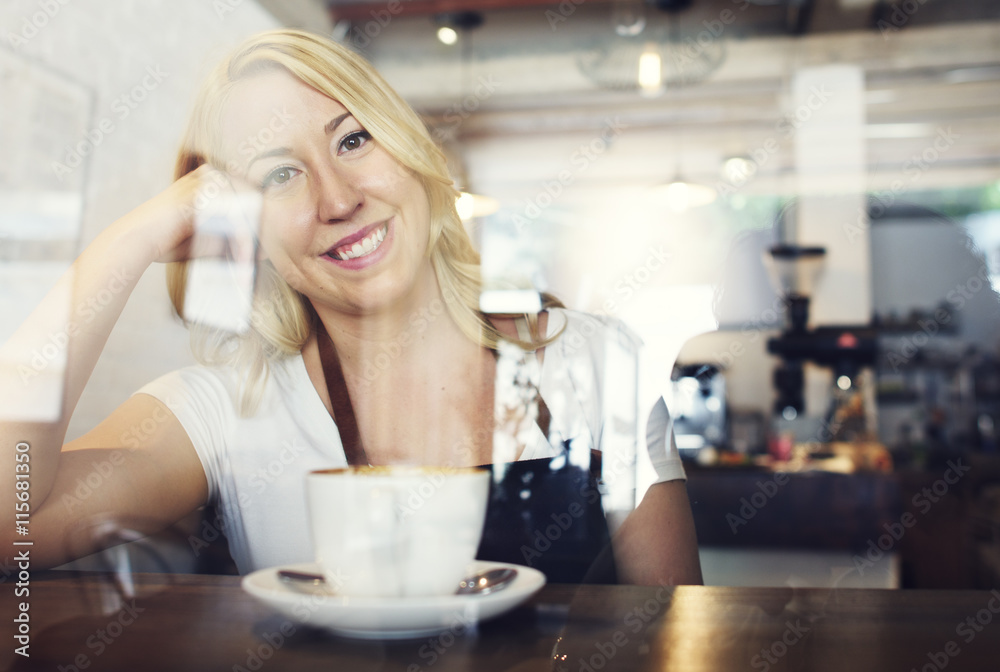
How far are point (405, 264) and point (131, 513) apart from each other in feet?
0.74

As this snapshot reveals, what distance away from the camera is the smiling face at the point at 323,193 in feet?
1.22

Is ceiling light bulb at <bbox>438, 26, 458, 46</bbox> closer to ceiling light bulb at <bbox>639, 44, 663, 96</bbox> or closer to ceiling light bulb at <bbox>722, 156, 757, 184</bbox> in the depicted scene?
ceiling light bulb at <bbox>639, 44, 663, 96</bbox>

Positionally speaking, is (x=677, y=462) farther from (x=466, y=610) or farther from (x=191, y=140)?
(x=191, y=140)

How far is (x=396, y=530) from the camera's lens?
0.26 meters

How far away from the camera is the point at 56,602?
1.07 feet

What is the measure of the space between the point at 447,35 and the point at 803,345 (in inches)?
23.2

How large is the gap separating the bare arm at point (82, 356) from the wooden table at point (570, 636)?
5cm

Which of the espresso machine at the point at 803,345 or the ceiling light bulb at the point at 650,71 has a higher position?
the ceiling light bulb at the point at 650,71

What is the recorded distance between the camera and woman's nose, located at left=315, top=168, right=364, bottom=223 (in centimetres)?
37

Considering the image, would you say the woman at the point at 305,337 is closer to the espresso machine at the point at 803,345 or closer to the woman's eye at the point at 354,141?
the woman's eye at the point at 354,141

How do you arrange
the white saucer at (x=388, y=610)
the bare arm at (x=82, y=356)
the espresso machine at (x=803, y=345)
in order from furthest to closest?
the espresso machine at (x=803, y=345)
the bare arm at (x=82, y=356)
the white saucer at (x=388, y=610)

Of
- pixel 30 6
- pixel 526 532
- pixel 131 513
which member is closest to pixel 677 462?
pixel 526 532

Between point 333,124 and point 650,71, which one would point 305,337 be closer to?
point 333,124

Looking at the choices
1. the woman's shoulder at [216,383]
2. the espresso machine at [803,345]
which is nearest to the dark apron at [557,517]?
the woman's shoulder at [216,383]
